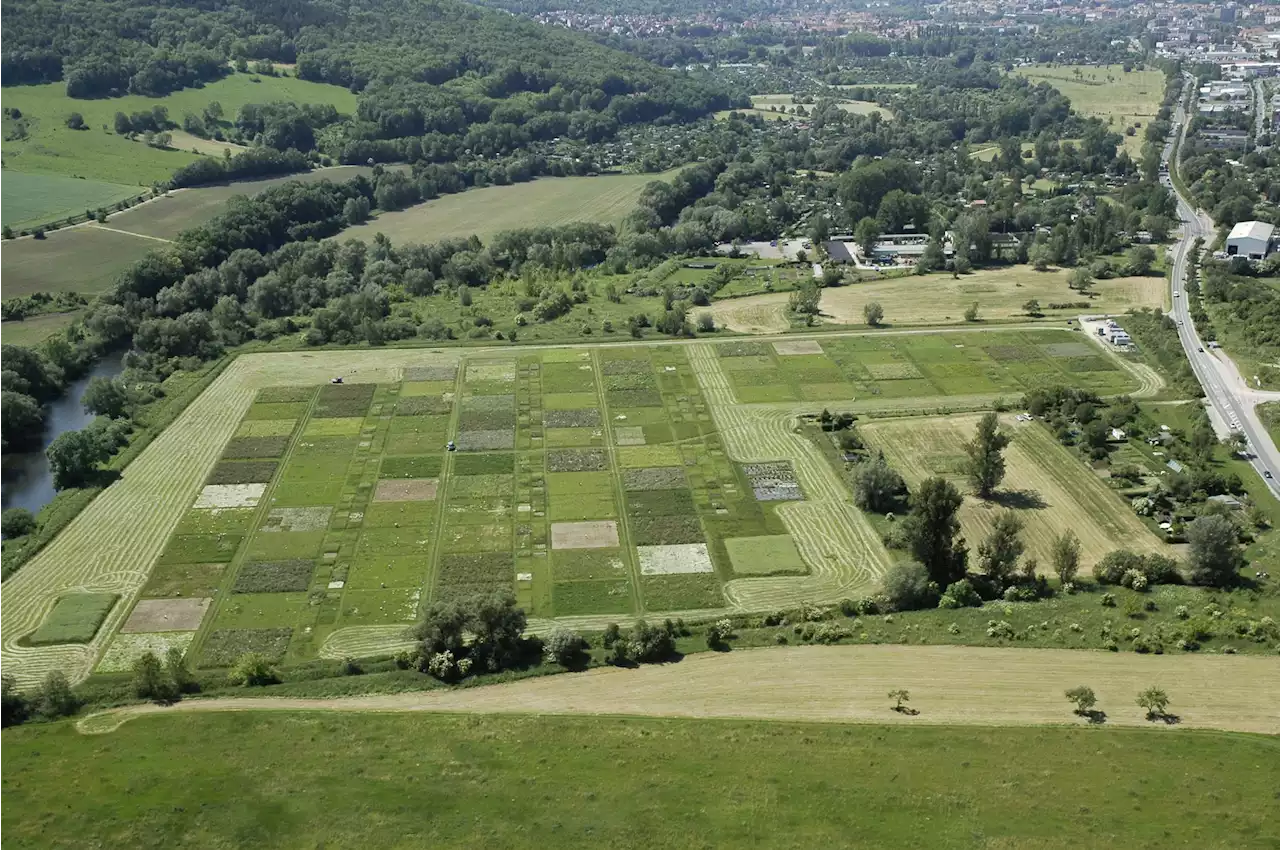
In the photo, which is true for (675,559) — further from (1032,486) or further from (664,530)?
(1032,486)

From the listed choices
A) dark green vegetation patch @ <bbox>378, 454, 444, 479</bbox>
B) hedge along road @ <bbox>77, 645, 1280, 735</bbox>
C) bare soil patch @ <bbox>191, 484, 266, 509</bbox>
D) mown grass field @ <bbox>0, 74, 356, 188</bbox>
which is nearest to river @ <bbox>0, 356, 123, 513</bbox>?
bare soil patch @ <bbox>191, 484, 266, 509</bbox>

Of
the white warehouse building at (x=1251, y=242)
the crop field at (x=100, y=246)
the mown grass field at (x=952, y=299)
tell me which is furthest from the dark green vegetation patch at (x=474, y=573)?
the white warehouse building at (x=1251, y=242)

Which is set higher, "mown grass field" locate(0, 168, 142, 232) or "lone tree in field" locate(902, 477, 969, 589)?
"lone tree in field" locate(902, 477, 969, 589)

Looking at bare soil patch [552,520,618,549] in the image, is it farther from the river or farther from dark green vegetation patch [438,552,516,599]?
the river

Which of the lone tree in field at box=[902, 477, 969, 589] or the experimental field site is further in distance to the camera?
the lone tree in field at box=[902, 477, 969, 589]

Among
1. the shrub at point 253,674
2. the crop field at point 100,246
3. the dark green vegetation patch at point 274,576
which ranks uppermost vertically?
the shrub at point 253,674

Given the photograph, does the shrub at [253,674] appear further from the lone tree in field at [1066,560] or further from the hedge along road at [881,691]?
the lone tree in field at [1066,560]

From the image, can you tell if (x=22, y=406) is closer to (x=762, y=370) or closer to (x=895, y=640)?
(x=762, y=370)
